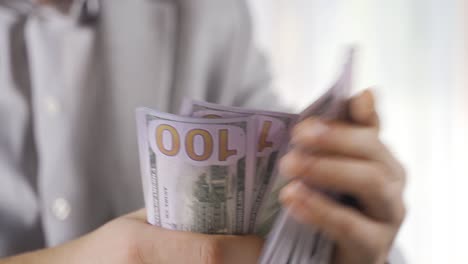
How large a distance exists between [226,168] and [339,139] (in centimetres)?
11

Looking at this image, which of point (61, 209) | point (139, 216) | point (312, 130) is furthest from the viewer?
point (61, 209)

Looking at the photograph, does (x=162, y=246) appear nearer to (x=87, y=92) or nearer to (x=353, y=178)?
(x=353, y=178)

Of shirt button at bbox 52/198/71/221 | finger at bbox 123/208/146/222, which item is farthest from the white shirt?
finger at bbox 123/208/146/222

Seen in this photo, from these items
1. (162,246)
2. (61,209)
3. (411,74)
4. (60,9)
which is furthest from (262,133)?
(411,74)

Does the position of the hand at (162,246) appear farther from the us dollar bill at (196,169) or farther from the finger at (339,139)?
the finger at (339,139)

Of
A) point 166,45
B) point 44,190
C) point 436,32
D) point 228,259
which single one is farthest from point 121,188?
point 436,32

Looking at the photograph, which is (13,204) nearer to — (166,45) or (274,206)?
(166,45)

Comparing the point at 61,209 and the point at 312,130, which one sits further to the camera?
the point at 61,209

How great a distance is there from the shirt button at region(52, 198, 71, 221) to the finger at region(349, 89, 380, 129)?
52 centimetres

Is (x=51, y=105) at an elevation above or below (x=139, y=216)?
above

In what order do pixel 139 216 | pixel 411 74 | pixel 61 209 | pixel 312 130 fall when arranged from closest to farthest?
1. pixel 312 130
2. pixel 139 216
3. pixel 61 209
4. pixel 411 74

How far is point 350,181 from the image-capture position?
0.42 m

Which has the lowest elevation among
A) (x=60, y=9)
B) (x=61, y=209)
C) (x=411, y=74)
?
(x=61, y=209)

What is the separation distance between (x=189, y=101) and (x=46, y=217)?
431 millimetres
